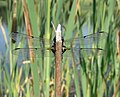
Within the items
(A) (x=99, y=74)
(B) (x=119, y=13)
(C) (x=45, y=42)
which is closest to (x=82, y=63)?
(A) (x=99, y=74)

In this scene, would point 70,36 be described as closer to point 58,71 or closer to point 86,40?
point 86,40

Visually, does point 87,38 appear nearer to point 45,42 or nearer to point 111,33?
point 45,42

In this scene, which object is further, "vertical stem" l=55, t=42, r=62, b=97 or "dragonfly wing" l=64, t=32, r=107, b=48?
"dragonfly wing" l=64, t=32, r=107, b=48

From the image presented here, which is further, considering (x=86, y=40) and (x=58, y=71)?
(x=86, y=40)

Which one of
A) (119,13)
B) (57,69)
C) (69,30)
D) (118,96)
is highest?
(119,13)

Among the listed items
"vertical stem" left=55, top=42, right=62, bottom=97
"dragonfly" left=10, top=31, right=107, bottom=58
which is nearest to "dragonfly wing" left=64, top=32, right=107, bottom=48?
"dragonfly" left=10, top=31, right=107, bottom=58

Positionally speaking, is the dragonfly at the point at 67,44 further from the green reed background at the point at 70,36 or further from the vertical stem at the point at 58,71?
the vertical stem at the point at 58,71

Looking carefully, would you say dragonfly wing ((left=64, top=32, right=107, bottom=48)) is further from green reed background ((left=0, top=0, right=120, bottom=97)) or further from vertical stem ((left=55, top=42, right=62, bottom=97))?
vertical stem ((left=55, top=42, right=62, bottom=97))

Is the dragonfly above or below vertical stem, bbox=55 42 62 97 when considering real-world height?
above

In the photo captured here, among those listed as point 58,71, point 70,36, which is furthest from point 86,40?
point 58,71

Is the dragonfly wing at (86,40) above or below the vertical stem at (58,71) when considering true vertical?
above

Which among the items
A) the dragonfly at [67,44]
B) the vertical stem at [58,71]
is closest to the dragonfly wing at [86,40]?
the dragonfly at [67,44]
